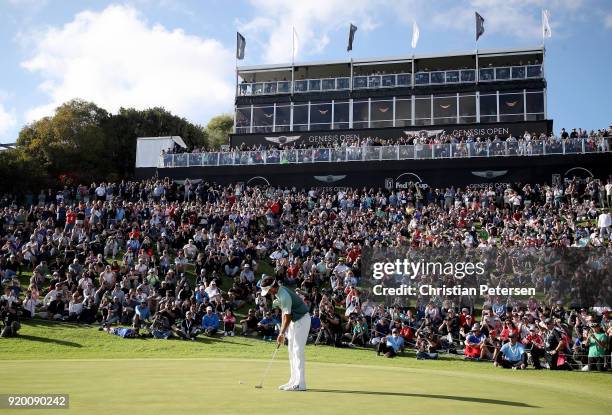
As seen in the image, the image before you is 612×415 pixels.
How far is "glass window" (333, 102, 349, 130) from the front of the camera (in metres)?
52.2

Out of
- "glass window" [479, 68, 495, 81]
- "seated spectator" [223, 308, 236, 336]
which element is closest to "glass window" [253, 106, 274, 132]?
"glass window" [479, 68, 495, 81]

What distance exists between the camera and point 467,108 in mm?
50125

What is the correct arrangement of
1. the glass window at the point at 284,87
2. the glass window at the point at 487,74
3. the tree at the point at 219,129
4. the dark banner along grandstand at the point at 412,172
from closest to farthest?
the dark banner along grandstand at the point at 412,172 < the glass window at the point at 487,74 < the glass window at the point at 284,87 < the tree at the point at 219,129

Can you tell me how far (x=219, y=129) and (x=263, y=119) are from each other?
26972 mm

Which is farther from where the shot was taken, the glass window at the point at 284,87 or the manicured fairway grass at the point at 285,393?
the glass window at the point at 284,87

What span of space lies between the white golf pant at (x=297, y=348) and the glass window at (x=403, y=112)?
4216 centimetres

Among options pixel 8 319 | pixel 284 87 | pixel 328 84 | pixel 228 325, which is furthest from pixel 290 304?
pixel 284 87

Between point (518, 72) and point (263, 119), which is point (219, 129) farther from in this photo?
point (518, 72)

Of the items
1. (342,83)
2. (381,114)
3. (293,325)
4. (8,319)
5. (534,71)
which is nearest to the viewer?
(293,325)

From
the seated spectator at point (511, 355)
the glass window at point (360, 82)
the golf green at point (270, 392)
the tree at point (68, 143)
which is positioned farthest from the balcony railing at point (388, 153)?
the golf green at point (270, 392)

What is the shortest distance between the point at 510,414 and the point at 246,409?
3.31m

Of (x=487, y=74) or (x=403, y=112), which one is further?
(x=403, y=112)

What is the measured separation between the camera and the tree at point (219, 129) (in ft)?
255

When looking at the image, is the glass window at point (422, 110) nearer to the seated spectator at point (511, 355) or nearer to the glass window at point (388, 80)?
the glass window at point (388, 80)
